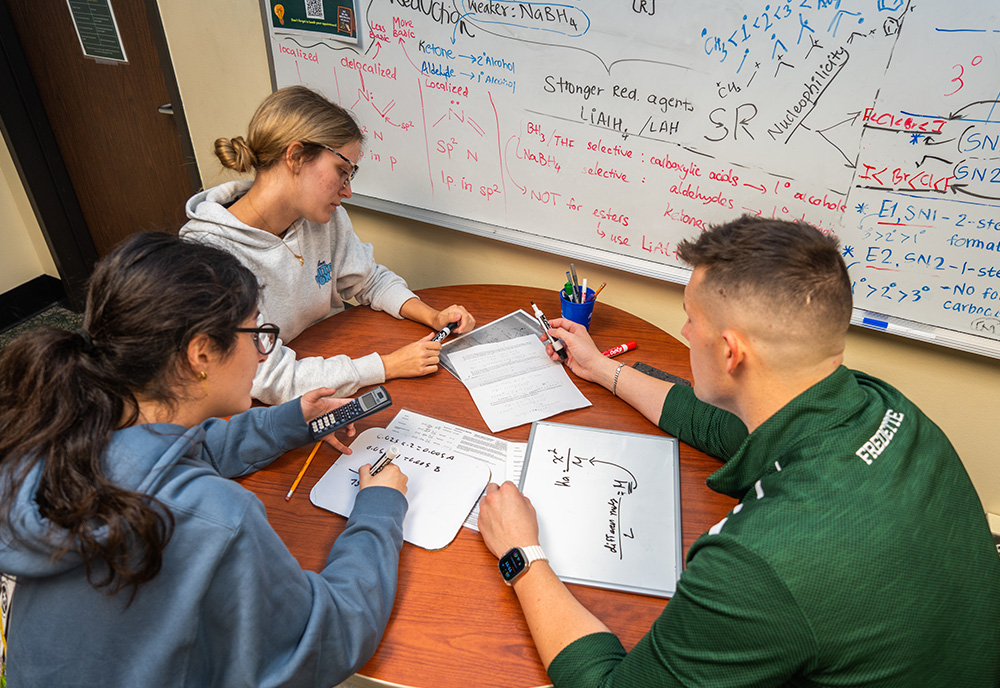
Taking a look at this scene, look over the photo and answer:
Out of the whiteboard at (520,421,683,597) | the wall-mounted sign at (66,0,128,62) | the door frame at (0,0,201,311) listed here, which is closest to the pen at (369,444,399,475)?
the whiteboard at (520,421,683,597)

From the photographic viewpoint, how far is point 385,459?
3.55 ft

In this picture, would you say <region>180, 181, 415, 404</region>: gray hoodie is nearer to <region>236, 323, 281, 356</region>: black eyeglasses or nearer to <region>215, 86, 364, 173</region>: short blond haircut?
<region>215, 86, 364, 173</region>: short blond haircut

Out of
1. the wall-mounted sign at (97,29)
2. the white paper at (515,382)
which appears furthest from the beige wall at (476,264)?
the white paper at (515,382)

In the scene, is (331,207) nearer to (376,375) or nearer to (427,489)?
(376,375)

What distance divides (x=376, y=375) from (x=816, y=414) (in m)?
0.87

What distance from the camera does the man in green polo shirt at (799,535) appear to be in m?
0.68

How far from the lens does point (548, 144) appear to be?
171cm

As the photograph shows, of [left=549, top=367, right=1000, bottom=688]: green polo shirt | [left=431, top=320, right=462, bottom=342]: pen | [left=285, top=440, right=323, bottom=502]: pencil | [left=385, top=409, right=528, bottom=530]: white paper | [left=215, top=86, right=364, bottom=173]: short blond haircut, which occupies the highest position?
[left=215, top=86, right=364, bottom=173]: short blond haircut

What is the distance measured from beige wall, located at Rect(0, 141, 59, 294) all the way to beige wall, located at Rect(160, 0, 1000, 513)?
3.25ft

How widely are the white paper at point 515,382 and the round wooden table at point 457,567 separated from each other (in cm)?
3

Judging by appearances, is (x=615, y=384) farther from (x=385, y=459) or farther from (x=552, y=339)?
(x=385, y=459)

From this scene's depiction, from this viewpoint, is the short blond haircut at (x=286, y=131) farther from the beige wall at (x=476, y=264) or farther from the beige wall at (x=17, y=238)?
the beige wall at (x=17, y=238)

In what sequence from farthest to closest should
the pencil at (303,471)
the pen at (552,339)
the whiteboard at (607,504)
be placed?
1. the pen at (552,339)
2. the pencil at (303,471)
3. the whiteboard at (607,504)

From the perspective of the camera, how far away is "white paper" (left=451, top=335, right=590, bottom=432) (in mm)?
1245
